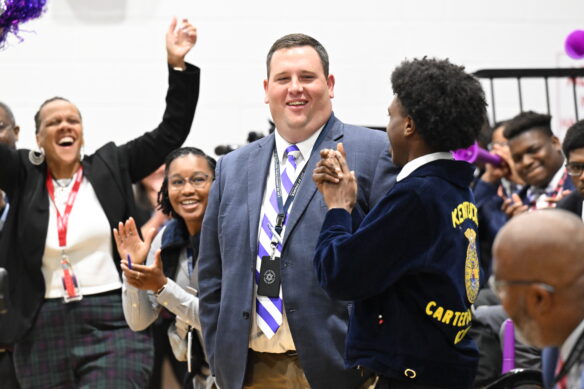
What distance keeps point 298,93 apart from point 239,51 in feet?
12.0

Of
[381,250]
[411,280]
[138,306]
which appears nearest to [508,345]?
[138,306]

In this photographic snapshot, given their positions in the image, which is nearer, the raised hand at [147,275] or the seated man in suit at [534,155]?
the raised hand at [147,275]

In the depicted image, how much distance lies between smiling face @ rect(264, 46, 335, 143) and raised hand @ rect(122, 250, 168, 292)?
813mm

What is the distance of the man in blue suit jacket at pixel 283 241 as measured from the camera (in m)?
2.89

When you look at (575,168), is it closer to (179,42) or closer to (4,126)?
(179,42)

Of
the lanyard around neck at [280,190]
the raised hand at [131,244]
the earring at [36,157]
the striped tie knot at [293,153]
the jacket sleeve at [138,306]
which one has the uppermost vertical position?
the earring at [36,157]

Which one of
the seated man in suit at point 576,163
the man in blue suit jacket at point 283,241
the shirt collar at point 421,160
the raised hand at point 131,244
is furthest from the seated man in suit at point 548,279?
the raised hand at point 131,244

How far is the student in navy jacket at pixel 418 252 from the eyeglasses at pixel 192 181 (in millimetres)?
1569

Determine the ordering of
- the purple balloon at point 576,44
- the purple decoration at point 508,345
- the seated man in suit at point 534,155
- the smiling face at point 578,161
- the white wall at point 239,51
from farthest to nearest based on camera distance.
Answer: the white wall at point 239,51 < the purple balloon at point 576,44 < the seated man in suit at point 534,155 < the purple decoration at point 508,345 < the smiling face at point 578,161

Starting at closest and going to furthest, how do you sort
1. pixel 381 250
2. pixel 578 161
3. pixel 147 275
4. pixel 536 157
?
pixel 381 250, pixel 147 275, pixel 578 161, pixel 536 157

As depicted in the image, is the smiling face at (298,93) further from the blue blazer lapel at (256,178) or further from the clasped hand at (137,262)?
the clasped hand at (137,262)

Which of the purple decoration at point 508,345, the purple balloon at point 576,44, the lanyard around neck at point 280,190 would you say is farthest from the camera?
the purple balloon at point 576,44

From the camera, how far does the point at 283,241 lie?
9.71 feet

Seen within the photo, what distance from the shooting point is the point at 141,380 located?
4.10 m
